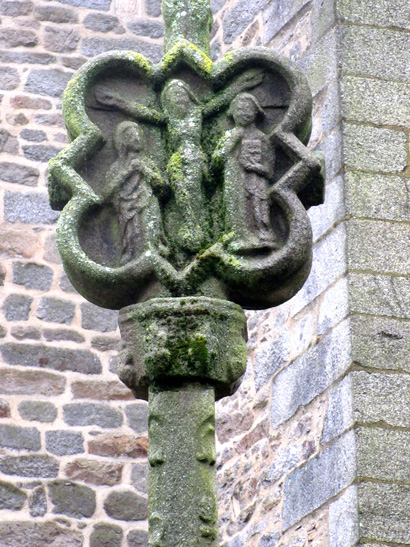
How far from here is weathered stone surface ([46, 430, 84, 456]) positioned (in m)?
7.55

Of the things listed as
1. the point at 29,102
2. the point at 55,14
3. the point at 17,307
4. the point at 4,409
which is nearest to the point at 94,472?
the point at 4,409

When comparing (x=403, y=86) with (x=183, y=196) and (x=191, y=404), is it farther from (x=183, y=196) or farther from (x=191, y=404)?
(x=191, y=404)

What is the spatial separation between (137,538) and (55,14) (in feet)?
12.0

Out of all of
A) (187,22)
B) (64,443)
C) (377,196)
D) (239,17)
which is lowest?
(64,443)

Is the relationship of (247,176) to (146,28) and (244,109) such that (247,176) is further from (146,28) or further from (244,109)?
(146,28)

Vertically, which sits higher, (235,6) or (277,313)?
(235,6)

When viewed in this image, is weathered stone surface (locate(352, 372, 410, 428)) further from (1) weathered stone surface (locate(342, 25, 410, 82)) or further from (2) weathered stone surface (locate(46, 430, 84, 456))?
(2) weathered stone surface (locate(46, 430, 84, 456))

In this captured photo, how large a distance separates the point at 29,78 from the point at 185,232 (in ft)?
17.9

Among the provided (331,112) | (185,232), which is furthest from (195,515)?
(331,112)

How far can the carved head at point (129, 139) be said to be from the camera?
3.41 meters

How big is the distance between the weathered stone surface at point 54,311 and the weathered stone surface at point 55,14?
2075mm

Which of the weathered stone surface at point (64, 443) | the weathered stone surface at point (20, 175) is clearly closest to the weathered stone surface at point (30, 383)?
the weathered stone surface at point (64, 443)

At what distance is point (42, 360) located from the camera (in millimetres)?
7750

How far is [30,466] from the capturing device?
24.6 ft
